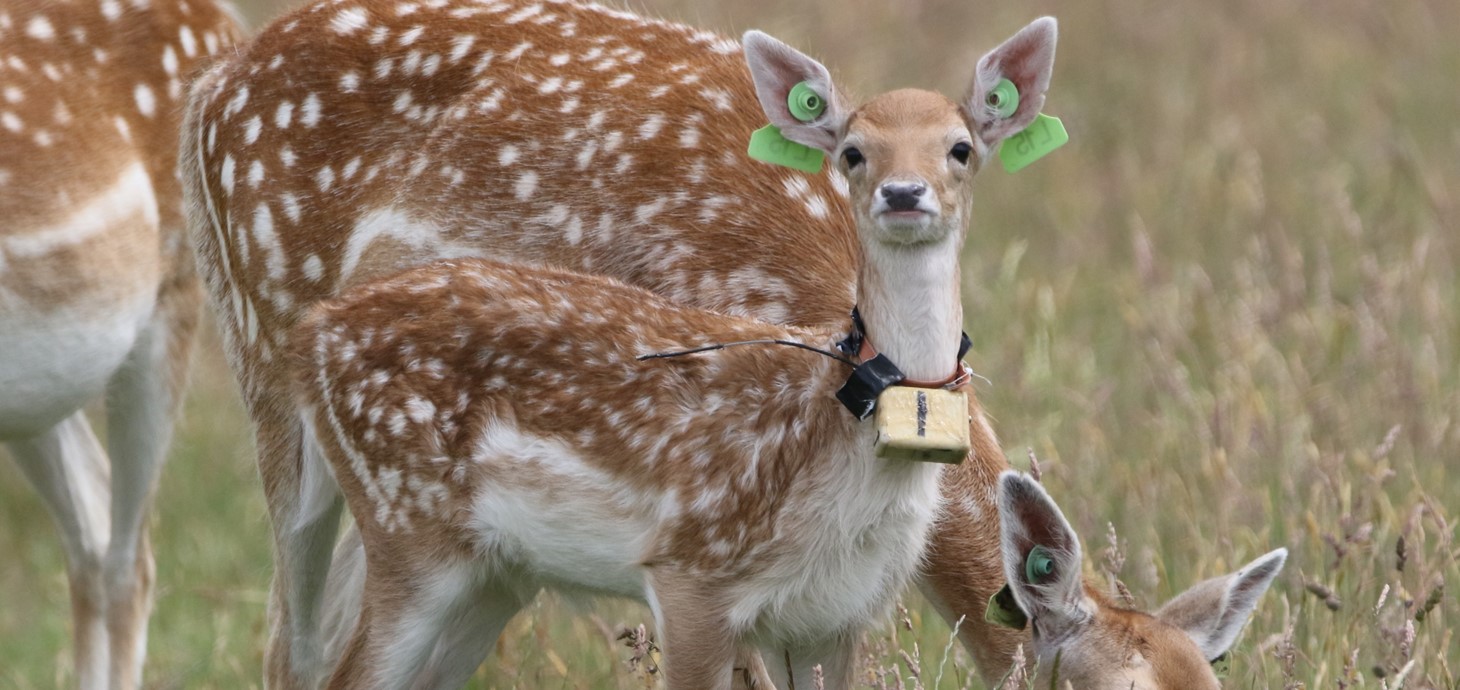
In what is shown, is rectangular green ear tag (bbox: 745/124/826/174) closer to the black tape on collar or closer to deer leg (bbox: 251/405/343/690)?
the black tape on collar

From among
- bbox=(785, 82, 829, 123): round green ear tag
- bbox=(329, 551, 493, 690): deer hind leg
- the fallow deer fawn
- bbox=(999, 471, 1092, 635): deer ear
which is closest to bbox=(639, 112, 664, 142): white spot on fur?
the fallow deer fawn

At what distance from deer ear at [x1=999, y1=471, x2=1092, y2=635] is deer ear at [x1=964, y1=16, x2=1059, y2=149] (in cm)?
73

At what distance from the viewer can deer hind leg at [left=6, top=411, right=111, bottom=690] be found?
6613 millimetres

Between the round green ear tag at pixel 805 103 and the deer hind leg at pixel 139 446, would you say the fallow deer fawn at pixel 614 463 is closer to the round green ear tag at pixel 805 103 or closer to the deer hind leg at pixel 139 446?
the round green ear tag at pixel 805 103

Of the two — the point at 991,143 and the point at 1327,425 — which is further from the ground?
the point at 991,143

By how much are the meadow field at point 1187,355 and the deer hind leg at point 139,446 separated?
235mm

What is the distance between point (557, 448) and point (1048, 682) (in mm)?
1119

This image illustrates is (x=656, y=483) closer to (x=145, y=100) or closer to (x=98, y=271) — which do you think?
(x=98, y=271)

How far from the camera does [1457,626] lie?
5422 mm

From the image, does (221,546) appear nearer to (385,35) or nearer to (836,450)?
(385,35)

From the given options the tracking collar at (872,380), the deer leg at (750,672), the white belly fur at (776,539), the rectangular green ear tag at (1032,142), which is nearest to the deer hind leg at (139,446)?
the white belly fur at (776,539)

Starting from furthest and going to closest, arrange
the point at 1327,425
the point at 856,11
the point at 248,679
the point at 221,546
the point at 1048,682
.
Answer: the point at 856,11, the point at 221,546, the point at 1327,425, the point at 248,679, the point at 1048,682

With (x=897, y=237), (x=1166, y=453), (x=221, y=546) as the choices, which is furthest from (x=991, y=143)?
(x=221, y=546)

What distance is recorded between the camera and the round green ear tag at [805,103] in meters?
4.31
